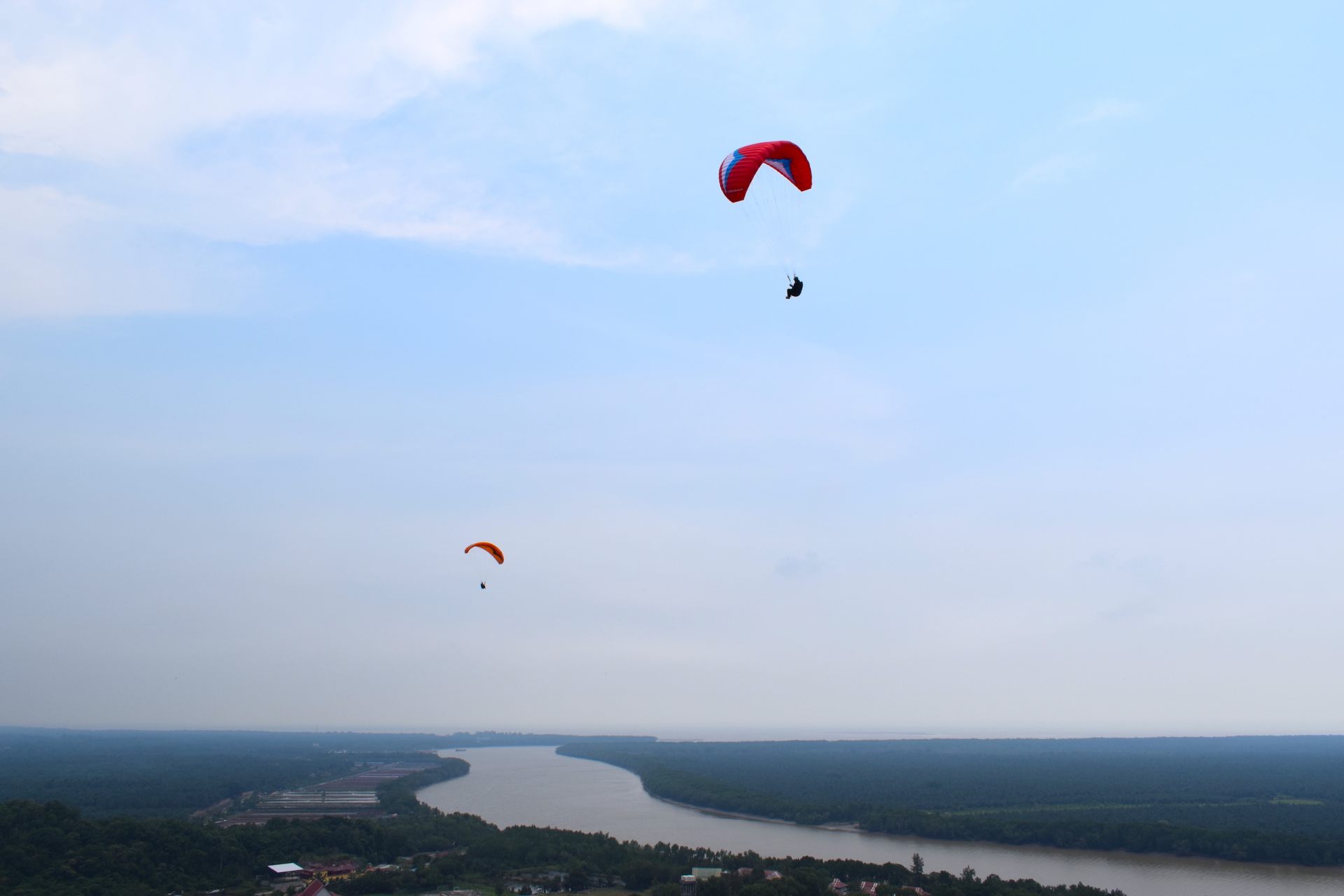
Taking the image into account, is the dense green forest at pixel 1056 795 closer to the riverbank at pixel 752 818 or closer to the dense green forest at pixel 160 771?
the riverbank at pixel 752 818

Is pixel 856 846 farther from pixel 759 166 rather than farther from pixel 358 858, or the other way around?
pixel 759 166

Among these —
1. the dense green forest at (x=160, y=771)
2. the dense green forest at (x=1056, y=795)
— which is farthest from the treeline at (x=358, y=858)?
the dense green forest at (x=160, y=771)

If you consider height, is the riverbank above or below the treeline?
below

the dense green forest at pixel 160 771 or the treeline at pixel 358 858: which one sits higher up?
the treeline at pixel 358 858

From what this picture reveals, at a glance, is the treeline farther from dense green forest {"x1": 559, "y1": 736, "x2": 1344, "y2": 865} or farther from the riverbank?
the riverbank

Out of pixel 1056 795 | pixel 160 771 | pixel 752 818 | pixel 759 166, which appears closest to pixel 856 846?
pixel 752 818

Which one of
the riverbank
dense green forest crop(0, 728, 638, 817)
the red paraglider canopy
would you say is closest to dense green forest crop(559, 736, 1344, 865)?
the riverbank
